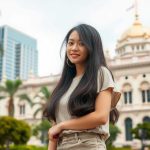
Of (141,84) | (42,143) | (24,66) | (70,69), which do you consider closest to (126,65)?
(141,84)

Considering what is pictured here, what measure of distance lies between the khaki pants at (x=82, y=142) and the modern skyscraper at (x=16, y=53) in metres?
125

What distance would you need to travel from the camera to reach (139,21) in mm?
59906

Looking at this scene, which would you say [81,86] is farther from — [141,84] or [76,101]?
[141,84]

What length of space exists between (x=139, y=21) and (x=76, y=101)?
192 ft

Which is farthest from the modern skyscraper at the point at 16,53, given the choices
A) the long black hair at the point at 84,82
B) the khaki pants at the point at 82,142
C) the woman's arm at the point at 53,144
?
the khaki pants at the point at 82,142

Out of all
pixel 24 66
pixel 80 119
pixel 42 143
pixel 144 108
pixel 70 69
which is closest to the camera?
pixel 80 119

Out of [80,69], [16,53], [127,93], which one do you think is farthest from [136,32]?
[16,53]

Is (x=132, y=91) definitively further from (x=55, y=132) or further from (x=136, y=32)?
(x=55, y=132)

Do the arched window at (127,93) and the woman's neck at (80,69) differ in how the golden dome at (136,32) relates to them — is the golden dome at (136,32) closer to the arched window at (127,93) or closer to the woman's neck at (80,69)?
the arched window at (127,93)

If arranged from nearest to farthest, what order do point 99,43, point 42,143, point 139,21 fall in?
point 99,43, point 42,143, point 139,21

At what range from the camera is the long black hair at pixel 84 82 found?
105 inches

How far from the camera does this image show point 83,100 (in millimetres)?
2703

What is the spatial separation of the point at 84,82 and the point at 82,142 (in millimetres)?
412

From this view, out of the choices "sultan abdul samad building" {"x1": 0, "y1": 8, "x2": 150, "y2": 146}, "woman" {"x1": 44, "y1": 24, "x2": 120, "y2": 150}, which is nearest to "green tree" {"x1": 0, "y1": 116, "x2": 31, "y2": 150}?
"sultan abdul samad building" {"x1": 0, "y1": 8, "x2": 150, "y2": 146}
